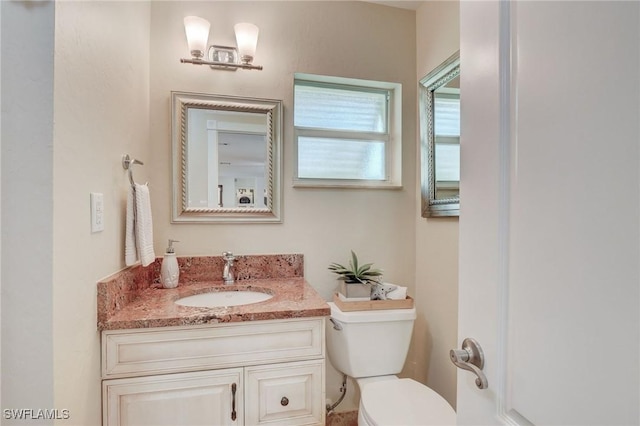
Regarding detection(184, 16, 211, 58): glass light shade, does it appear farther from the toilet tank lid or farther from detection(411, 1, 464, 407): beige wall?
the toilet tank lid

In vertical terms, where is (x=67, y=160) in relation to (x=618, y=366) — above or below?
above

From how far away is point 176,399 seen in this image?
110 cm

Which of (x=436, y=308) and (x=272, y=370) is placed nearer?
(x=272, y=370)

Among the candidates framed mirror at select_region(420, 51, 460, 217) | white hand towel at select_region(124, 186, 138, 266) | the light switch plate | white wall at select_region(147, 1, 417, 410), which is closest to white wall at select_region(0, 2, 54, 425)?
the light switch plate

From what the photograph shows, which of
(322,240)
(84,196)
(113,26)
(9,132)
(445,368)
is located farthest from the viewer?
(322,240)

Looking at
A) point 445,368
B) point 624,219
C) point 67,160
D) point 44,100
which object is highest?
point 44,100

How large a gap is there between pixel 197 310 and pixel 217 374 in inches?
9.3

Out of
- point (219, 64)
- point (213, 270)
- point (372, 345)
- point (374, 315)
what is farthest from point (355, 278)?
point (219, 64)

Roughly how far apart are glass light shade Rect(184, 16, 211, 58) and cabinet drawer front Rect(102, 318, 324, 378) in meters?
1.30

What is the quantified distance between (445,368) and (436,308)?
0.96ft

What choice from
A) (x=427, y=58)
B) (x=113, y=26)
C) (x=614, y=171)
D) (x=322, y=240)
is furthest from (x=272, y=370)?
(x=427, y=58)

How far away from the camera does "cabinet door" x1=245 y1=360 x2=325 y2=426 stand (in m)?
1.16

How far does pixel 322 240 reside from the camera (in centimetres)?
180

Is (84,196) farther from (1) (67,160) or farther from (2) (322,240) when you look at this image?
(2) (322,240)
